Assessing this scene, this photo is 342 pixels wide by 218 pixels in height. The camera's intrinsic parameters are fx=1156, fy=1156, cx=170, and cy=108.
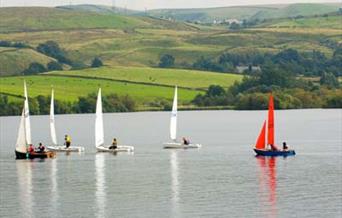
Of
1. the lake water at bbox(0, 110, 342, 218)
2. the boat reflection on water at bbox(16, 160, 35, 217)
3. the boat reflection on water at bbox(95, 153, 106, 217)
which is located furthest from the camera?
the boat reflection on water at bbox(16, 160, 35, 217)

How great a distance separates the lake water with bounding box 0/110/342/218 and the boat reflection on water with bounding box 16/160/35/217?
6 centimetres

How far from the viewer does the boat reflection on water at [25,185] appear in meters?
66.1

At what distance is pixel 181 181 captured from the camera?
79.2 m

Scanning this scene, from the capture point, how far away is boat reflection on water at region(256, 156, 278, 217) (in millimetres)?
63844

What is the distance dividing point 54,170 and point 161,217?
29146 mm

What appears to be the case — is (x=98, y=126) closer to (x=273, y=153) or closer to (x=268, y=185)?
(x=273, y=153)

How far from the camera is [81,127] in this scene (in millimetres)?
162875

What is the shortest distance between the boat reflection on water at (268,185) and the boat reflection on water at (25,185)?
1302 centimetres

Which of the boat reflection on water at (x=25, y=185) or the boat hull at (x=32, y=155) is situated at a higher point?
the boat hull at (x=32, y=155)

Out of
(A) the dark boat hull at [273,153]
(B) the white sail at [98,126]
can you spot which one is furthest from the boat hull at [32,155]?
(A) the dark boat hull at [273,153]

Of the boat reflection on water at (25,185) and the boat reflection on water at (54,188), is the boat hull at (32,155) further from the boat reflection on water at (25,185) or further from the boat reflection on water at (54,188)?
the boat reflection on water at (54,188)

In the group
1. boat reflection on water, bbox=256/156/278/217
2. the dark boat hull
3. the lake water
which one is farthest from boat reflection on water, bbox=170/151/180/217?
the dark boat hull

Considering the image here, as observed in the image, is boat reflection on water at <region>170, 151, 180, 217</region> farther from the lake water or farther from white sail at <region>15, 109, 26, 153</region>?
white sail at <region>15, 109, 26, 153</region>

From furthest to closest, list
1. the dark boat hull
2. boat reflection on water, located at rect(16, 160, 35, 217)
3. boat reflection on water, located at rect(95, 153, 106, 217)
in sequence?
the dark boat hull < boat reflection on water, located at rect(16, 160, 35, 217) < boat reflection on water, located at rect(95, 153, 106, 217)
